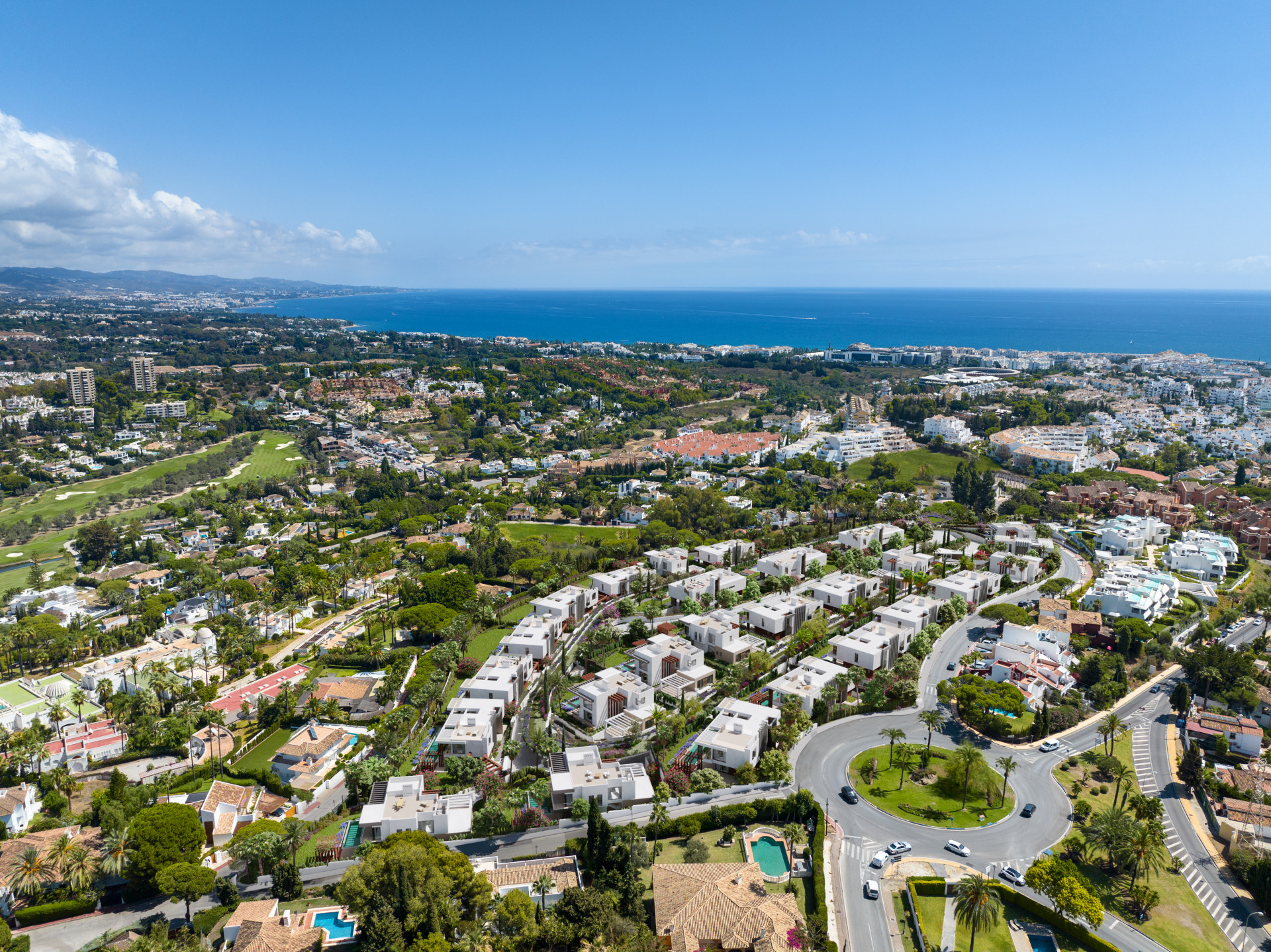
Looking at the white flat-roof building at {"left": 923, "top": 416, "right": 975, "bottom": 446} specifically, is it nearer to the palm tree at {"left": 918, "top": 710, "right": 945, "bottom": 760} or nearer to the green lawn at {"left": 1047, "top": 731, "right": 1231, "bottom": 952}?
the palm tree at {"left": 918, "top": 710, "right": 945, "bottom": 760}

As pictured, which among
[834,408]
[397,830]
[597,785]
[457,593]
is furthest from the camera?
[834,408]

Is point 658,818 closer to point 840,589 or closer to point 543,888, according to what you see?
point 543,888

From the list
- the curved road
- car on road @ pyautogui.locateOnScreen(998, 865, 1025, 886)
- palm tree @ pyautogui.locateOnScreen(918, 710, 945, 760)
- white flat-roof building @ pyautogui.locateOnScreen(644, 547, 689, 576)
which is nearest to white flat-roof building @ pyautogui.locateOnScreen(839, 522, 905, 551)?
white flat-roof building @ pyautogui.locateOnScreen(644, 547, 689, 576)

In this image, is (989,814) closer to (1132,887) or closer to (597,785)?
(1132,887)

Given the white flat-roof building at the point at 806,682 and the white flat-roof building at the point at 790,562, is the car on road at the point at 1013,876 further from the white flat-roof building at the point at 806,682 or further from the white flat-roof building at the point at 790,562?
the white flat-roof building at the point at 790,562

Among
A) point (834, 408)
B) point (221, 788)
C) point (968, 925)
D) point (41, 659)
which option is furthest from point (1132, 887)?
point (834, 408)
